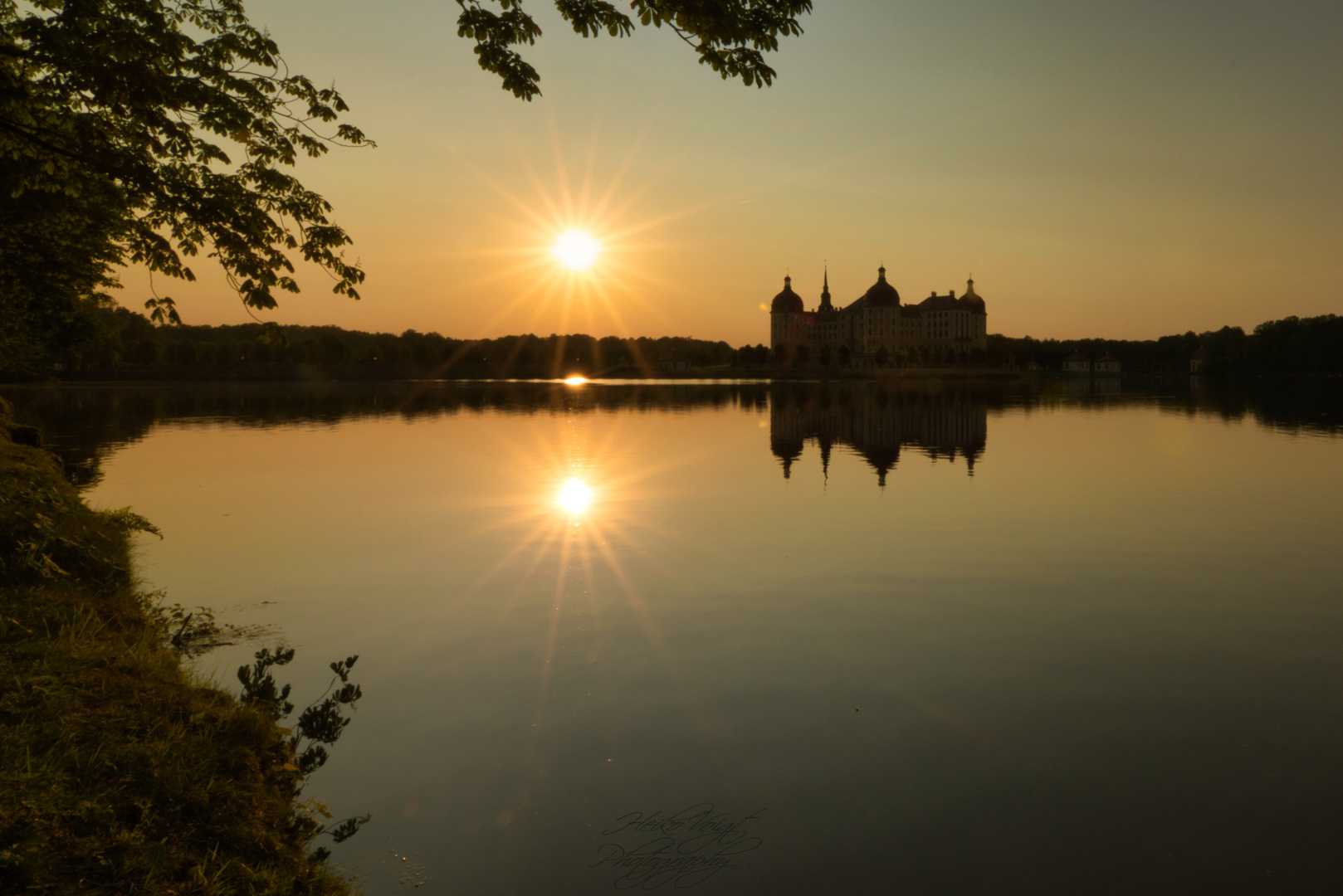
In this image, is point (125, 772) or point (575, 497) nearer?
point (125, 772)

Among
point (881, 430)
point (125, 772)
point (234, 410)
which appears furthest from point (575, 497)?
point (234, 410)

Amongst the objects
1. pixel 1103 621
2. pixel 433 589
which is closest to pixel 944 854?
pixel 1103 621

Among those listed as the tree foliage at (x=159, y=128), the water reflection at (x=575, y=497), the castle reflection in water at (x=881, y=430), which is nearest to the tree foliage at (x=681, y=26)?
the tree foliage at (x=159, y=128)

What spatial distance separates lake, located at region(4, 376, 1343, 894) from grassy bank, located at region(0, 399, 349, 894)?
0.76 meters

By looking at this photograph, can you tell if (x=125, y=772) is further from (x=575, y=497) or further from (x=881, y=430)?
(x=881, y=430)

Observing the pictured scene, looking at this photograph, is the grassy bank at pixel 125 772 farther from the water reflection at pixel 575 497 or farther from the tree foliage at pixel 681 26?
the water reflection at pixel 575 497

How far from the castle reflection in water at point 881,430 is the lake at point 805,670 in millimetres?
6456

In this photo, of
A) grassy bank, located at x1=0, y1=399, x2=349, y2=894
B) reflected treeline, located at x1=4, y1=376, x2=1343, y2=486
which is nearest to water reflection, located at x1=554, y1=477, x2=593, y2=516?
reflected treeline, located at x1=4, y1=376, x2=1343, y2=486

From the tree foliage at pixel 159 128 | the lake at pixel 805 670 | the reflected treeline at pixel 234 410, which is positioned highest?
the tree foliage at pixel 159 128

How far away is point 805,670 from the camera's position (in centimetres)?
1007

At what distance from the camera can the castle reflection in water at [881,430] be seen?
106 feet

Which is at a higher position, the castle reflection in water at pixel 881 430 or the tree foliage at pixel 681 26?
the tree foliage at pixel 681 26

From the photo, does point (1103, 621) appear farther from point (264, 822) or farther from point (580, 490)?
point (580, 490)

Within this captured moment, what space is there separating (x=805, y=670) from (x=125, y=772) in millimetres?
6535
